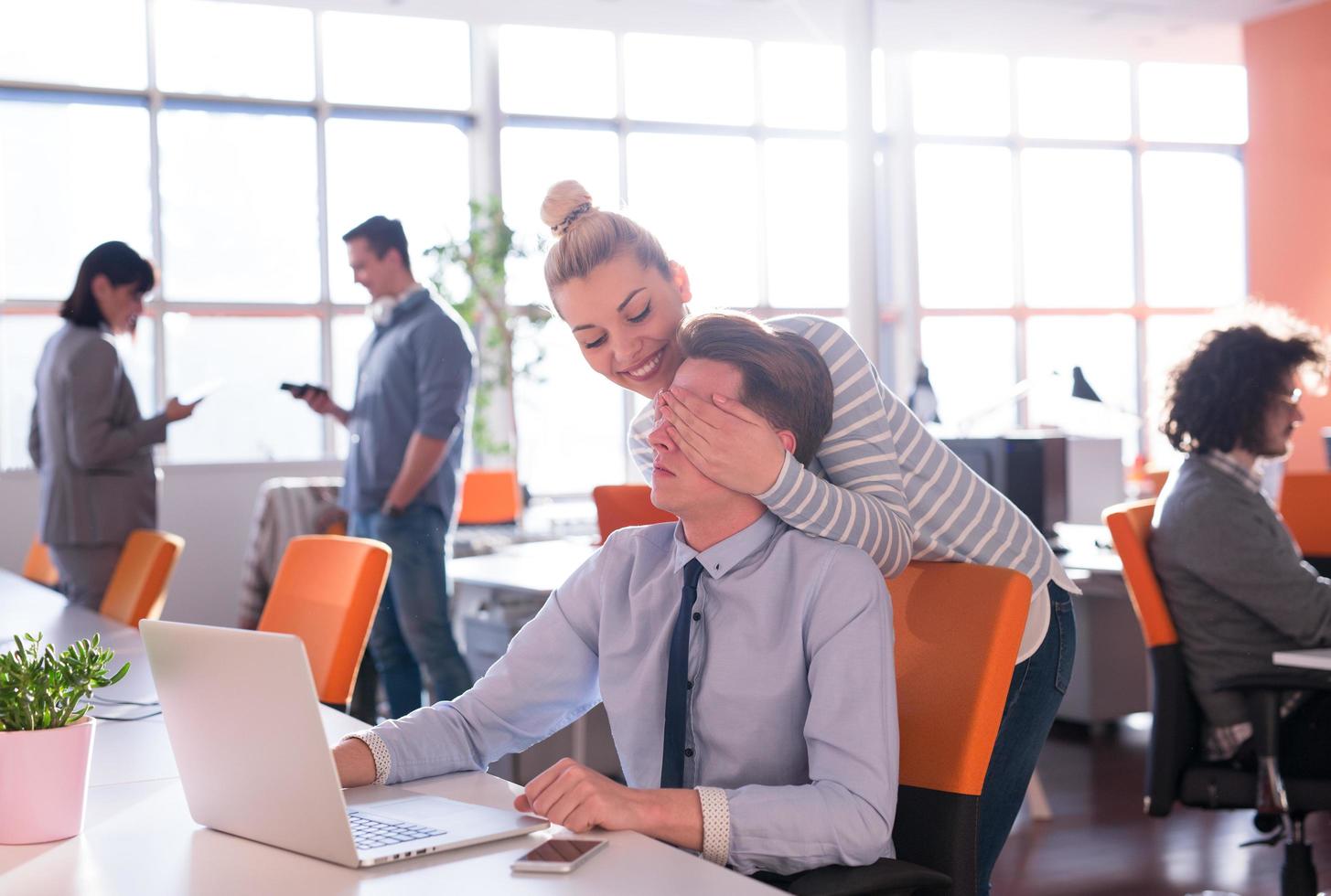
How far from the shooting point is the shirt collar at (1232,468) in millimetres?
2840

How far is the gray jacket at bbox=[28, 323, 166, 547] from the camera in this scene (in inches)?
156

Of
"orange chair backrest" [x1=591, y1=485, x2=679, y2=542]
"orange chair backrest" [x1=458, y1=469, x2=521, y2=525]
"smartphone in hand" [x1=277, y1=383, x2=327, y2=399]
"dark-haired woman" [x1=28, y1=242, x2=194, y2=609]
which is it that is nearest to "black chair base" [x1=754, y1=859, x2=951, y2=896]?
"orange chair backrest" [x1=591, y1=485, x2=679, y2=542]

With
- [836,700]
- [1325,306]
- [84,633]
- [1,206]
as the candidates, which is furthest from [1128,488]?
[836,700]

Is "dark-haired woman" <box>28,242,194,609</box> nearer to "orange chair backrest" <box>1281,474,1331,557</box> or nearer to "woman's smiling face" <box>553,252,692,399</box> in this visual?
"woman's smiling face" <box>553,252,692,399</box>

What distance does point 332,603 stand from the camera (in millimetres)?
2408

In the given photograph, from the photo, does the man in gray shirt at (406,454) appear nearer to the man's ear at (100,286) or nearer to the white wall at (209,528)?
the man's ear at (100,286)

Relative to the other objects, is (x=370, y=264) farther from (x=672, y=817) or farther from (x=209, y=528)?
(x=209, y=528)

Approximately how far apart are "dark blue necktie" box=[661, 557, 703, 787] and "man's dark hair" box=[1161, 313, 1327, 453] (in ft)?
5.76

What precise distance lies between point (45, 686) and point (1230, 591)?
224cm

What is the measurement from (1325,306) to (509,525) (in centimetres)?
603

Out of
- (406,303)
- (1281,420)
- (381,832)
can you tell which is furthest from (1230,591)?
(406,303)

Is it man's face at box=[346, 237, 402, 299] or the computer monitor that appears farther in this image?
the computer monitor

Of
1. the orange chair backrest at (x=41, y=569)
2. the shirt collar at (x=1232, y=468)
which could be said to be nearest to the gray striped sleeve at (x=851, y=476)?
the shirt collar at (x=1232, y=468)

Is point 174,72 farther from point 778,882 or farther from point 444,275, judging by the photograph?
point 778,882
